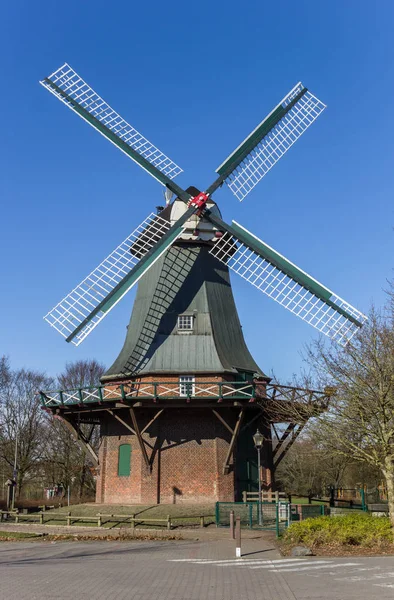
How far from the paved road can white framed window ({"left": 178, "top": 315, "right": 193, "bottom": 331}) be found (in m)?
10.4

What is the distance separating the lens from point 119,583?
949 cm

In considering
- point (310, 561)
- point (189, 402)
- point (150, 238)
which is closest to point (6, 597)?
point (310, 561)

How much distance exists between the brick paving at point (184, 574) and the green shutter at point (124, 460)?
25.2 feet

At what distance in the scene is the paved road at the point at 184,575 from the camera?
8594mm

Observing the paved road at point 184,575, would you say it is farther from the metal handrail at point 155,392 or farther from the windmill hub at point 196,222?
the windmill hub at point 196,222

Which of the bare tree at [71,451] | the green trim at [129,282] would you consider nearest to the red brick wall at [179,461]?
the green trim at [129,282]

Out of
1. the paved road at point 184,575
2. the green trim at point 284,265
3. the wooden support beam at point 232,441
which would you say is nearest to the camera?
the paved road at point 184,575

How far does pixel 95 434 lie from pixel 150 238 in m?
29.4

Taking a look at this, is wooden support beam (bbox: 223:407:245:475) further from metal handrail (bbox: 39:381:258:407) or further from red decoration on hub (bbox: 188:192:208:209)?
red decoration on hub (bbox: 188:192:208:209)

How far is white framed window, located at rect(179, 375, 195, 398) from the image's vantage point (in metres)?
21.1

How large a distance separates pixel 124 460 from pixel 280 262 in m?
10.2

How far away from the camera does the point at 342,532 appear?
44.9ft

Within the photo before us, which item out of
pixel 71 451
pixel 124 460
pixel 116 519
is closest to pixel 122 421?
pixel 124 460

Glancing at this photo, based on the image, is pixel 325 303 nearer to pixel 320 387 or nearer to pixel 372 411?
pixel 320 387
